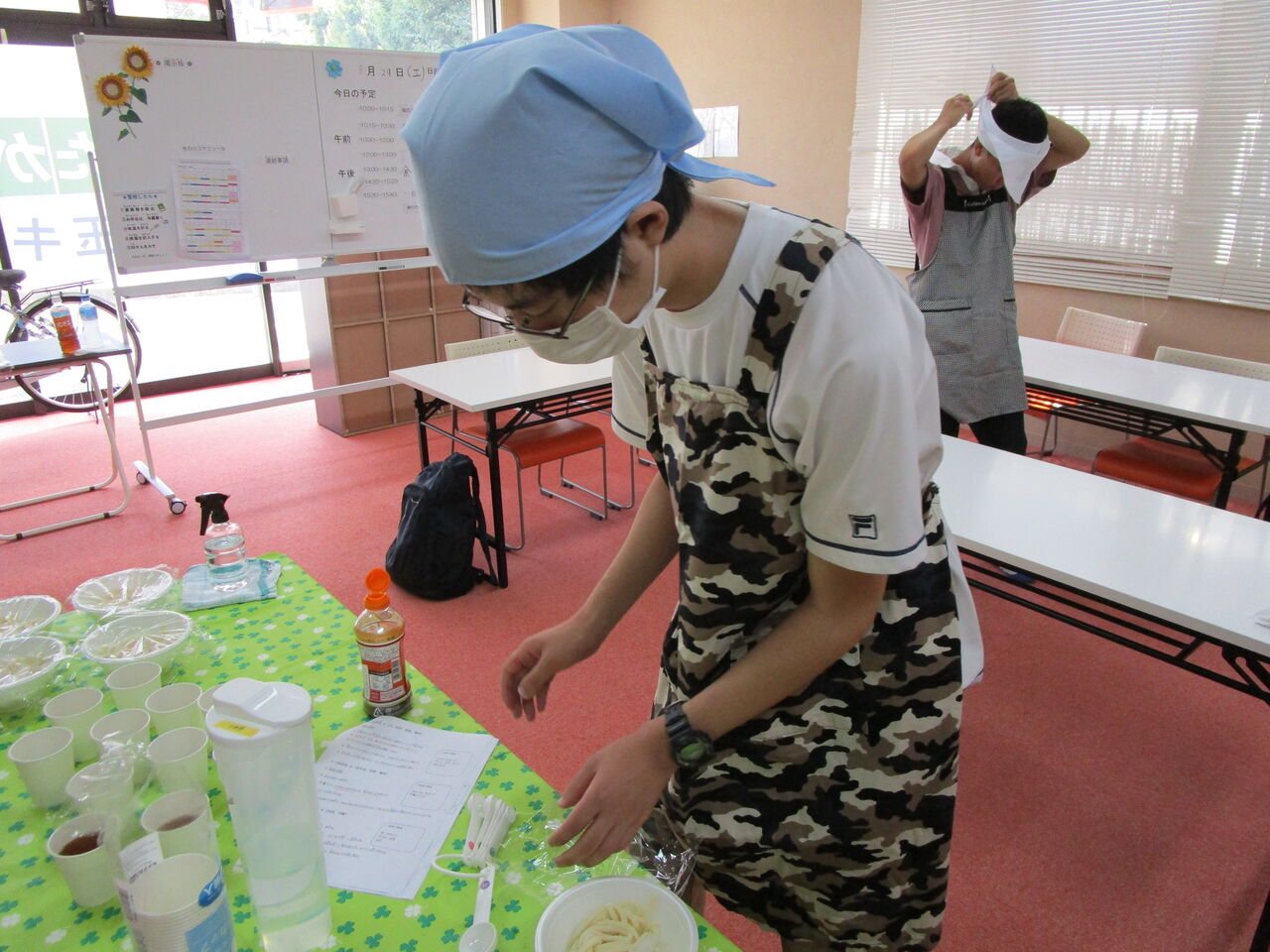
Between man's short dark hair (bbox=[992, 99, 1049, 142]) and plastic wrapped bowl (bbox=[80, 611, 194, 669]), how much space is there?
248 cm

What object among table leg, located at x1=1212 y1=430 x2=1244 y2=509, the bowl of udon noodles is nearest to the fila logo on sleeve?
the bowl of udon noodles

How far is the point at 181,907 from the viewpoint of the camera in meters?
0.70

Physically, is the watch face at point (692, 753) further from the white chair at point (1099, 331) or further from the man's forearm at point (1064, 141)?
the white chair at point (1099, 331)

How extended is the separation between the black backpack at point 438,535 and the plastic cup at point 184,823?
2114mm

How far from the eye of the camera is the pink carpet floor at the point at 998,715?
1.81 m

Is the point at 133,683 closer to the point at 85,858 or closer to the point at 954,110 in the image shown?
the point at 85,858

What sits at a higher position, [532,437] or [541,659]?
[541,659]

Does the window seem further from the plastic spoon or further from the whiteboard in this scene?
the plastic spoon

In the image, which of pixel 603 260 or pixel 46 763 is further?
pixel 46 763

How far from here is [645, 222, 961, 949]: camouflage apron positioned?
0.84 metres

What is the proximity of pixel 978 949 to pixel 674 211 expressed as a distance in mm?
1669

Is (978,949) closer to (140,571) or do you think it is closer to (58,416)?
(140,571)

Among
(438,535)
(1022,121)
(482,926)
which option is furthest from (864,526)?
(438,535)

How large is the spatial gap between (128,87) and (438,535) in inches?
86.5
